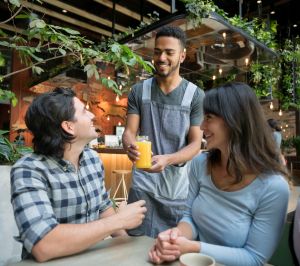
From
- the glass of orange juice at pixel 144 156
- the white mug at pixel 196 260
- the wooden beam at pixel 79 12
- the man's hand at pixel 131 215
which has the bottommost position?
the white mug at pixel 196 260

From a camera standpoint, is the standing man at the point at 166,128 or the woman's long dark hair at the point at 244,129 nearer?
the woman's long dark hair at the point at 244,129

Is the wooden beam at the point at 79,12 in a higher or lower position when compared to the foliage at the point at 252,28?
higher

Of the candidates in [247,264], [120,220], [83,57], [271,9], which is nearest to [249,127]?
[247,264]

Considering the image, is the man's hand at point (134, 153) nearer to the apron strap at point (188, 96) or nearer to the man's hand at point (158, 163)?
the man's hand at point (158, 163)

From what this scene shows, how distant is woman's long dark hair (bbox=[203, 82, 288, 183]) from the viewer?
4.50 ft

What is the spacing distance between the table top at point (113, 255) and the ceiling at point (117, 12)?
170 inches

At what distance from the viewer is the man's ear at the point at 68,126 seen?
1460 mm

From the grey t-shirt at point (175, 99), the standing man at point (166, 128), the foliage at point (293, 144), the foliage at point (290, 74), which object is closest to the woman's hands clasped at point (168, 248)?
the standing man at point (166, 128)

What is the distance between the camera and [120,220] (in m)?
1.24

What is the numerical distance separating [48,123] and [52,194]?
327 millimetres

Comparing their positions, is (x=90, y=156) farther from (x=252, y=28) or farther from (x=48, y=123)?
(x=252, y=28)

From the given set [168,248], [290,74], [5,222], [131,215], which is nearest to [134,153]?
[131,215]

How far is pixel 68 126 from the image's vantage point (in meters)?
1.48

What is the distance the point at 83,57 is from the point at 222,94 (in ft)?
3.83
